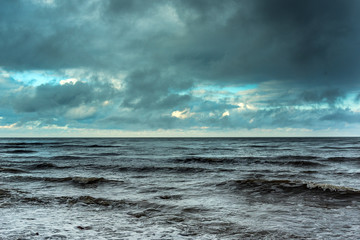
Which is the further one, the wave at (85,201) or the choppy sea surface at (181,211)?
the wave at (85,201)

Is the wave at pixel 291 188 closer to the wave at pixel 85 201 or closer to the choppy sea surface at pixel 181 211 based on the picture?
the choppy sea surface at pixel 181 211

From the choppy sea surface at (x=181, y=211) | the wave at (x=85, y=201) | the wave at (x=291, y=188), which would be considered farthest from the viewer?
the wave at (x=291, y=188)

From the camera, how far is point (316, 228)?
269 inches

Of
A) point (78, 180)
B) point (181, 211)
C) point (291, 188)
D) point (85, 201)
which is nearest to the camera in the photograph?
point (181, 211)

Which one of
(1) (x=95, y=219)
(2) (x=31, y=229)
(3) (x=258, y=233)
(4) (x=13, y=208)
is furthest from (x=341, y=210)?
(4) (x=13, y=208)

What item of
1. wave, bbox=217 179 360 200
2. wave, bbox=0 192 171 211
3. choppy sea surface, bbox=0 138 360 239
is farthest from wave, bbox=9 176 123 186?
wave, bbox=217 179 360 200

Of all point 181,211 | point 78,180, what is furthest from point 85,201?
point 78,180

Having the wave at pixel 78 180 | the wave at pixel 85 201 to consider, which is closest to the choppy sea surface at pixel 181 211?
the wave at pixel 85 201

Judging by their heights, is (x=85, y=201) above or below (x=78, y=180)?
above

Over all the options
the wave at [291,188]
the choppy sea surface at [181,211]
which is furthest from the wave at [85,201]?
the wave at [291,188]

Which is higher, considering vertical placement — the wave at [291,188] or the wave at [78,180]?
the wave at [291,188]

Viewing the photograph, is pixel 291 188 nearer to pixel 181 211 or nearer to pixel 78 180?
pixel 181 211

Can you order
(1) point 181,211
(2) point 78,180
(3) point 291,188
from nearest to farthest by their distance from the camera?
(1) point 181,211, (3) point 291,188, (2) point 78,180

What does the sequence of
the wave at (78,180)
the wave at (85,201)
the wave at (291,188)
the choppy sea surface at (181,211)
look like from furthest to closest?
the wave at (78,180), the wave at (291,188), the wave at (85,201), the choppy sea surface at (181,211)
